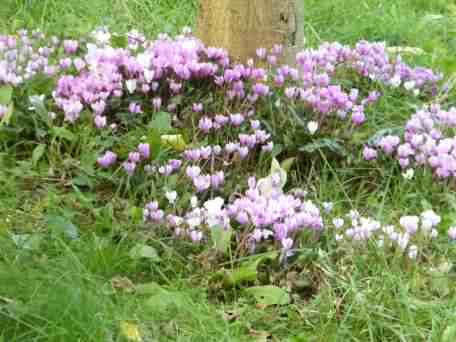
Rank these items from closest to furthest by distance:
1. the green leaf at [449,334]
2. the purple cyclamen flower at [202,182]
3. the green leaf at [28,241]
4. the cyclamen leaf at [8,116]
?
1. the green leaf at [449,334]
2. the green leaf at [28,241]
3. the purple cyclamen flower at [202,182]
4. the cyclamen leaf at [8,116]

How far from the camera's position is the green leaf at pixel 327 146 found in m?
3.54

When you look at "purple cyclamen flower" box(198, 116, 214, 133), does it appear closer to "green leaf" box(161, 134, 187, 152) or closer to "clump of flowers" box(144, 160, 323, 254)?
"green leaf" box(161, 134, 187, 152)

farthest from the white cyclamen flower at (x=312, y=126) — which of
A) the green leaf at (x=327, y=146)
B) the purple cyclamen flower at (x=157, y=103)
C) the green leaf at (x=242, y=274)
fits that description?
the green leaf at (x=242, y=274)

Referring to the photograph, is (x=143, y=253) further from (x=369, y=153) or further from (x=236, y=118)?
(x=369, y=153)

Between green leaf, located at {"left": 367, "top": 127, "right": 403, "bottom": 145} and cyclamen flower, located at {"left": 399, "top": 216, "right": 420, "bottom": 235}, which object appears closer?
cyclamen flower, located at {"left": 399, "top": 216, "right": 420, "bottom": 235}

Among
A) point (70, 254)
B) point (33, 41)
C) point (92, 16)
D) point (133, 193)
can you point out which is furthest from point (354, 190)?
point (92, 16)

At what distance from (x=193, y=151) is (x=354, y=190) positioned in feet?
2.66

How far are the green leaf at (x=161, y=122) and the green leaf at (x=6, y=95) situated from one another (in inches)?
25.9

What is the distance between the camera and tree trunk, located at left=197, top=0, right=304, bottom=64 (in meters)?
4.04

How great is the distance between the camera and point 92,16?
534cm

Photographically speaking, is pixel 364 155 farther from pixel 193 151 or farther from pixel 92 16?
pixel 92 16

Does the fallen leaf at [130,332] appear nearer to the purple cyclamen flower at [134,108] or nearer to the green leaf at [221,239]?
the green leaf at [221,239]

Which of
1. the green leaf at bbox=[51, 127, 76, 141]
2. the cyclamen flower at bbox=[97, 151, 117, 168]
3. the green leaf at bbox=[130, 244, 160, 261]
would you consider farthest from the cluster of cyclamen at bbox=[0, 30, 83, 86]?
the green leaf at bbox=[130, 244, 160, 261]

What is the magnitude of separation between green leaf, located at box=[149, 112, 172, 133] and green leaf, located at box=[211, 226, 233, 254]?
81cm
